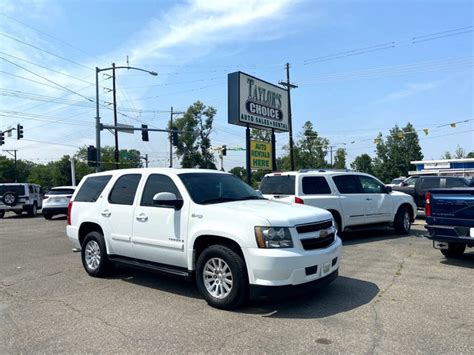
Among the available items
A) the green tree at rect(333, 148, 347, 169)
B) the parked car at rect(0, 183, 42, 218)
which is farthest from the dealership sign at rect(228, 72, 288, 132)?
the green tree at rect(333, 148, 347, 169)

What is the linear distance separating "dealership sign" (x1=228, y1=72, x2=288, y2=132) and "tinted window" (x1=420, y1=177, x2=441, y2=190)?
20.8ft

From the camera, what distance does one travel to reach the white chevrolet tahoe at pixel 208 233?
5233 mm

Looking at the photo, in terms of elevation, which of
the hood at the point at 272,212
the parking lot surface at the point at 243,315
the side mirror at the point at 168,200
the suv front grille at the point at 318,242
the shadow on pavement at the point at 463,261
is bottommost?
the parking lot surface at the point at 243,315

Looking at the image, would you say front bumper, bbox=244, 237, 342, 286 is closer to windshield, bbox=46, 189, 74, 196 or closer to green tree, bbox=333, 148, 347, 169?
windshield, bbox=46, 189, 74, 196

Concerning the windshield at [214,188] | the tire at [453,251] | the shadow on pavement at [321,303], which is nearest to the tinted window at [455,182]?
the tire at [453,251]

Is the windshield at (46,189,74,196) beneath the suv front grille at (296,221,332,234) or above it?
above

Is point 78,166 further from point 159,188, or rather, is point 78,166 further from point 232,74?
point 159,188

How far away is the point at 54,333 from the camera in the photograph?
15.6 ft

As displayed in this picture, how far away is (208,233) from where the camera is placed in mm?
5617

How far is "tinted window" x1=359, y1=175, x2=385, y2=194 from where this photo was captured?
11.8 meters

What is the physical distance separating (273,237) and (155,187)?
2.33 meters

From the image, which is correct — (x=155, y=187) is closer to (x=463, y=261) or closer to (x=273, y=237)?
(x=273, y=237)

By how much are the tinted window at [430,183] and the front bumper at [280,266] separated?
44.8 feet

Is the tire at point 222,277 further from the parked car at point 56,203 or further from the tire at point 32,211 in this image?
the tire at point 32,211
